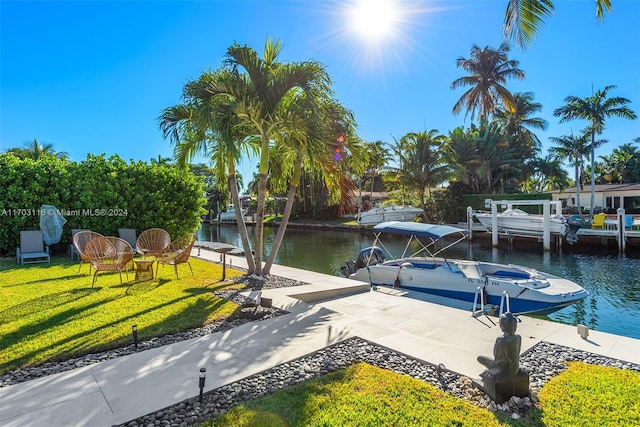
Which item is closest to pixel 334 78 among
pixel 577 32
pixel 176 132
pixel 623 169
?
pixel 176 132

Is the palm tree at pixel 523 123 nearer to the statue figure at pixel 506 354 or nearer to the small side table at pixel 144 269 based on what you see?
the small side table at pixel 144 269

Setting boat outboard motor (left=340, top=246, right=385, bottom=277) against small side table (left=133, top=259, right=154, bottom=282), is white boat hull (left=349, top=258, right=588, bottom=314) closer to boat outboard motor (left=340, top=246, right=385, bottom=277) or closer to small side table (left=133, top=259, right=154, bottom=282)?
boat outboard motor (left=340, top=246, right=385, bottom=277)

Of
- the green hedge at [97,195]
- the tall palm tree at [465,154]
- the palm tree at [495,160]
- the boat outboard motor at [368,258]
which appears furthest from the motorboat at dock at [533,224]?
the green hedge at [97,195]

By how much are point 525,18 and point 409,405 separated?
761 centimetres

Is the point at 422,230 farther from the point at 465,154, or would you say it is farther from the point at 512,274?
the point at 465,154

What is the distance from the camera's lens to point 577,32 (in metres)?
9.16

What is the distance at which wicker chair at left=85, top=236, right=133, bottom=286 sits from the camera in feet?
24.2

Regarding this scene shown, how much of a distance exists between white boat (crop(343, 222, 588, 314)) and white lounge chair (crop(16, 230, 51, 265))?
31.6 ft

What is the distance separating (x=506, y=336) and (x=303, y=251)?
18714 mm

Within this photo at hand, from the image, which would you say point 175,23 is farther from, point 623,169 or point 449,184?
point 623,169

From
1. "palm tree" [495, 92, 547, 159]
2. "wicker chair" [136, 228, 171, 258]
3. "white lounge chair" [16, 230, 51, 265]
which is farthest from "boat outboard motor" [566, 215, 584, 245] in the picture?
"white lounge chair" [16, 230, 51, 265]

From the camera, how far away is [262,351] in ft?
13.8

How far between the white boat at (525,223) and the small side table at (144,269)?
2009 cm

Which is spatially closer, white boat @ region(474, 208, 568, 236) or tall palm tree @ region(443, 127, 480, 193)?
white boat @ region(474, 208, 568, 236)
